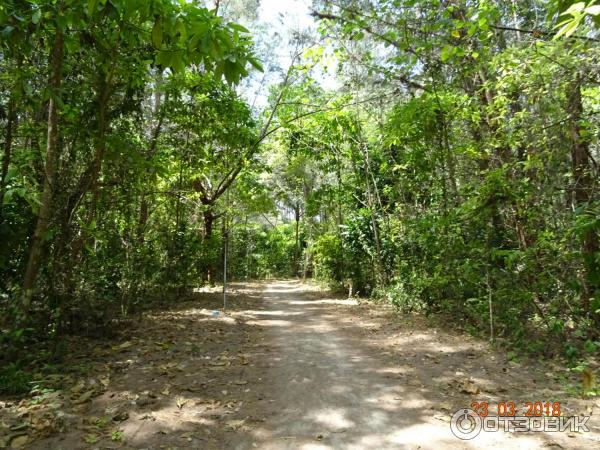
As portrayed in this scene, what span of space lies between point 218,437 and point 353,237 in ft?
32.9

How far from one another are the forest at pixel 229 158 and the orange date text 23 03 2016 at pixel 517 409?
4.10ft

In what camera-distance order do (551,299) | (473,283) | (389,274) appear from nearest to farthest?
(551,299) < (473,283) < (389,274)

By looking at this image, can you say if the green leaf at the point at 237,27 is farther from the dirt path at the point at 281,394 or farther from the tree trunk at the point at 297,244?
the tree trunk at the point at 297,244

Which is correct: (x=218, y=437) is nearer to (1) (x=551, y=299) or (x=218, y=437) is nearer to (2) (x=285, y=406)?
(2) (x=285, y=406)

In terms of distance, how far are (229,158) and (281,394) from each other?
7965mm

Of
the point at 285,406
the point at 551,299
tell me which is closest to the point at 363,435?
the point at 285,406

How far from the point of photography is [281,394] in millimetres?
4285

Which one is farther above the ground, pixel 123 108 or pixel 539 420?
pixel 123 108

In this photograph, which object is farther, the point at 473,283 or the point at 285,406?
the point at 473,283

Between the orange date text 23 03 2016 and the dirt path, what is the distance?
0.06 metres

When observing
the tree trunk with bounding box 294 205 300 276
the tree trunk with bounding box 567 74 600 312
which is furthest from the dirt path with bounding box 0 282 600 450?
the tree trunk with bounding box 294 205 300 276

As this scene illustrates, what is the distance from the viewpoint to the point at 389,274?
11.8 metres

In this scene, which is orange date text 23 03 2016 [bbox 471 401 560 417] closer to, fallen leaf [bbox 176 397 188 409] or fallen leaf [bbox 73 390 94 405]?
fallen leaf [bbox 176 397 188 409]

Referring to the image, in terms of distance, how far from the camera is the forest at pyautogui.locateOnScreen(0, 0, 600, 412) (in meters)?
3.85
